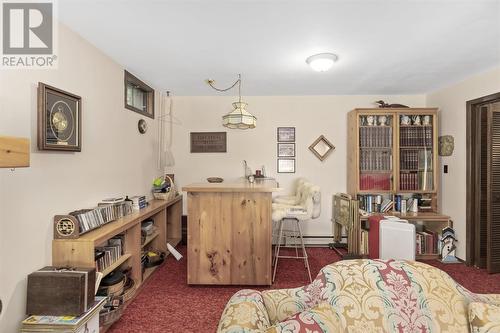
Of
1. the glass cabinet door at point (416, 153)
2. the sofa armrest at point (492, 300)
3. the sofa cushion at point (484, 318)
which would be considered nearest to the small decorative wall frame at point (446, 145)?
the glass cabinet door at point (416, 153)

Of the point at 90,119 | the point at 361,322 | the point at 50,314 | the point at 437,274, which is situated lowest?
the point at 50,314

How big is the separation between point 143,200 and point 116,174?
43cm

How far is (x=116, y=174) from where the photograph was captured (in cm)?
282

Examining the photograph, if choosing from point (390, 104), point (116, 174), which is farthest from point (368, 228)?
point (116, 174)

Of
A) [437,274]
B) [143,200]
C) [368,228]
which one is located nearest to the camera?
[437,274]

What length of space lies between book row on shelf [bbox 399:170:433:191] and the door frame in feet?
1.59

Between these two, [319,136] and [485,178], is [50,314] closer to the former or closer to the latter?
[319,136]

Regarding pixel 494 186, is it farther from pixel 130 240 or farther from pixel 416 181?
pixel 130 240

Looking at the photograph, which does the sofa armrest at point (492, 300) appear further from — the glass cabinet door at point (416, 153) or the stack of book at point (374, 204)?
the glass cabinet door at point (416, 153)

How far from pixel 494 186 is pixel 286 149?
105 inches

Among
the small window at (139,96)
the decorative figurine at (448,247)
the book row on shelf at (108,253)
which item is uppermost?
the small window at (139,96)

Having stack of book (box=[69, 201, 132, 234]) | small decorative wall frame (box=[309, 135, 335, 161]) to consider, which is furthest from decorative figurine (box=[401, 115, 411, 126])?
stack of book (box=[69, 201, 132, 234])

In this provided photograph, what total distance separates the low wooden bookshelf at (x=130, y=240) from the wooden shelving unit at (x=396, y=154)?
2.84 meters

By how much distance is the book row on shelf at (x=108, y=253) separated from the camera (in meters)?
2.10
